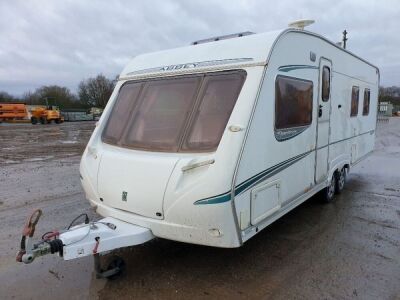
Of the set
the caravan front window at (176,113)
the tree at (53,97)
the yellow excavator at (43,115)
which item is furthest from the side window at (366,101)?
the tree at (53,97)

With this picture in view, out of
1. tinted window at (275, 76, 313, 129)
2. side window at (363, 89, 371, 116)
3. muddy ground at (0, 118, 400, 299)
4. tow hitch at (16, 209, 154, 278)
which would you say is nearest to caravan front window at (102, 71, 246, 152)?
tinted window at (275, 76, 313, 129)

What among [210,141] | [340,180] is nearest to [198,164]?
[210,141]

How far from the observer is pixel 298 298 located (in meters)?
3.29

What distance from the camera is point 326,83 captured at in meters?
5.27

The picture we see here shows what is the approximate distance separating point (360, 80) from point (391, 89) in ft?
325

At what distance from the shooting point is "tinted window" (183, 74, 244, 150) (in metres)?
3.49

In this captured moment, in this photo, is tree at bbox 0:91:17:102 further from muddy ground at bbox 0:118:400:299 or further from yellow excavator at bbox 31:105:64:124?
muddy ground at bbox 0:118:400:299

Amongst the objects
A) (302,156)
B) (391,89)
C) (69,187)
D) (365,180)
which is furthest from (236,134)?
(391,89)

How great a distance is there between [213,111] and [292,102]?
1.16m

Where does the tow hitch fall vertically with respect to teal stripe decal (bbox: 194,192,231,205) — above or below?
below

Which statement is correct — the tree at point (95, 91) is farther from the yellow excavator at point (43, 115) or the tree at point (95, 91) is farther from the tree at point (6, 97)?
the yellow excavator at point (43, 115)

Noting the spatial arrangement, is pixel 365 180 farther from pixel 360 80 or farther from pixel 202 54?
pixel 202 54

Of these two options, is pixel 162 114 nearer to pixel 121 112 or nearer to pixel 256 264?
pixel 121 112

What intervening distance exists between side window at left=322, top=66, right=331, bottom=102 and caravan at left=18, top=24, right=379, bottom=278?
0.20 feet
